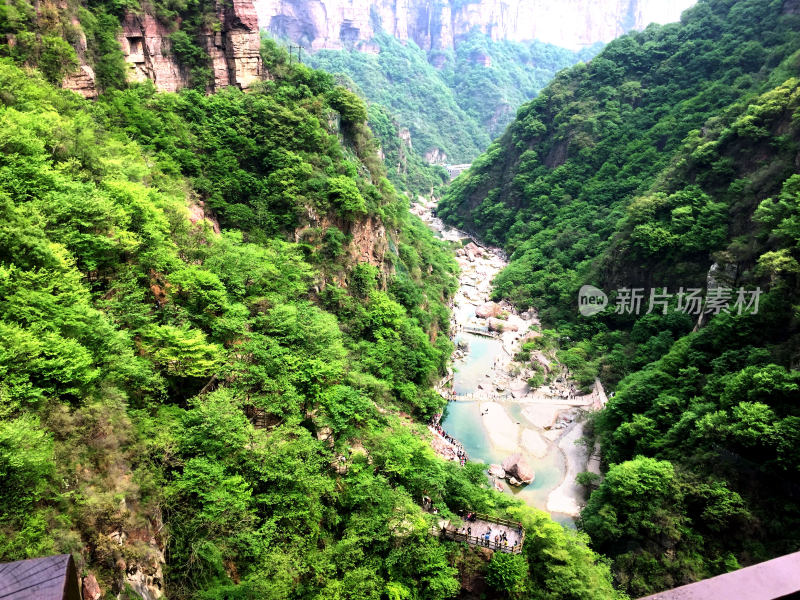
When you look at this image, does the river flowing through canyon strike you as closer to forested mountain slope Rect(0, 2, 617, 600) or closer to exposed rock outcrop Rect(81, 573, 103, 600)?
forested mountain slope Rect(0, 2, 617, 600)

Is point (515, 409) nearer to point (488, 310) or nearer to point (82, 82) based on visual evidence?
point (488, 310)

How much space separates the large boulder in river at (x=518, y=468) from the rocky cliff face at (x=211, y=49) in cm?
3559

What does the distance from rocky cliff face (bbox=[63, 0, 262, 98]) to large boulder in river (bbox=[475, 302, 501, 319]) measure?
3382 cm

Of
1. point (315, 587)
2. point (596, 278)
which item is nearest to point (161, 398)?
point (315, 587)

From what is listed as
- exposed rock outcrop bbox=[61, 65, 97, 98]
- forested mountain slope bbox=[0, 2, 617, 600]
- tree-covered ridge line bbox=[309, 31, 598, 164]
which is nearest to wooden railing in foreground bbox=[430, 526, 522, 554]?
forested mountain slope bbox=[0, 2, 617, 600]

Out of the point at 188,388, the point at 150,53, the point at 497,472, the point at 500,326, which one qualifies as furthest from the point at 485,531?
the point at 150,53

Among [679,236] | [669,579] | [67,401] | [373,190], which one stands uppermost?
[373,190]

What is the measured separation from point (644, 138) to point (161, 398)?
6227 cm

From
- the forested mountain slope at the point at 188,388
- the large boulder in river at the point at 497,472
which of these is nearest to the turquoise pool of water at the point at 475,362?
the large boulder in river at the point at 497,472

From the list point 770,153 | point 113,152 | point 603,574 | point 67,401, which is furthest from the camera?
point 770,153

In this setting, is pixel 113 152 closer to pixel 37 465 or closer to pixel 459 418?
pixel 37 465

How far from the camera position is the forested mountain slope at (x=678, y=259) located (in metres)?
22.8

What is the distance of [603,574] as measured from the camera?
2072 centimetres

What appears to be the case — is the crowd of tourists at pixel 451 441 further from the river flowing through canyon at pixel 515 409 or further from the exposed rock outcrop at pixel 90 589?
the exposed rock outcrop at pixel 90 589
